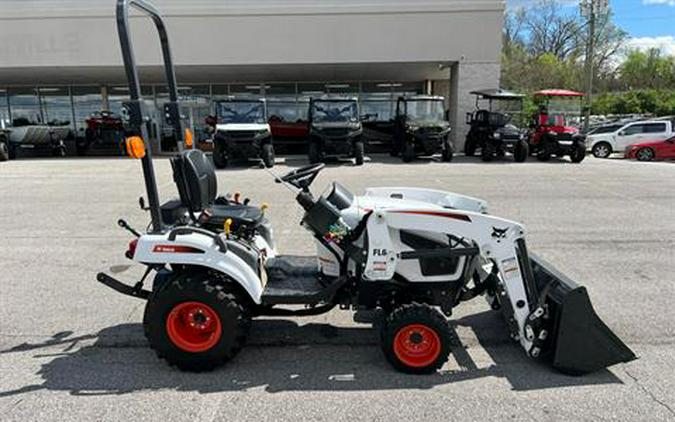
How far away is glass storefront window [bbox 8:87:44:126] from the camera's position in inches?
912

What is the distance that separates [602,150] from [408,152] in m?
9.09

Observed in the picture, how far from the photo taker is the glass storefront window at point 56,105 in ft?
76.2

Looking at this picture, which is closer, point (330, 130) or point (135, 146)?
point (135, 146)

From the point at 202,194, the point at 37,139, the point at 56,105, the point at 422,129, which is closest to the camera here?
the point at 202,194

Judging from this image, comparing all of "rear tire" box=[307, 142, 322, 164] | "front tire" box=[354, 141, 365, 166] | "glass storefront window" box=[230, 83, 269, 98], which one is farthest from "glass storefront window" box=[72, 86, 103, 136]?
"front tire" box=[354, 141, 365, 166]

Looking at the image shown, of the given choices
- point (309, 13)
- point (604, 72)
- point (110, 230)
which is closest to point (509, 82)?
point (604, 72)

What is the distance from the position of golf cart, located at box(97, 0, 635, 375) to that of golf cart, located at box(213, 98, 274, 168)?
11.0m

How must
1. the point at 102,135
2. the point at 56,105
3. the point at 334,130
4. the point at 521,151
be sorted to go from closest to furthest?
1. the point at 334,130
2. the point at 521,151
3. the point at 102,135
4. the point at 56,105

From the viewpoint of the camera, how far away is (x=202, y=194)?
144 inches

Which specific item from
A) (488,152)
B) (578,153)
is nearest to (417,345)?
(488,152)

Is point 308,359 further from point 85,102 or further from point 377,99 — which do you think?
point 85,102

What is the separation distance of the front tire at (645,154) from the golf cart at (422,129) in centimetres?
771

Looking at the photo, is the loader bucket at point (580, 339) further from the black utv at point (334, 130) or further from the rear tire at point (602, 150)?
the rear tire at point (602, 150)

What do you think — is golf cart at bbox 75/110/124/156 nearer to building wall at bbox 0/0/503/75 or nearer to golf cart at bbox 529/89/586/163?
building wall at bbox 0/0/503/75
